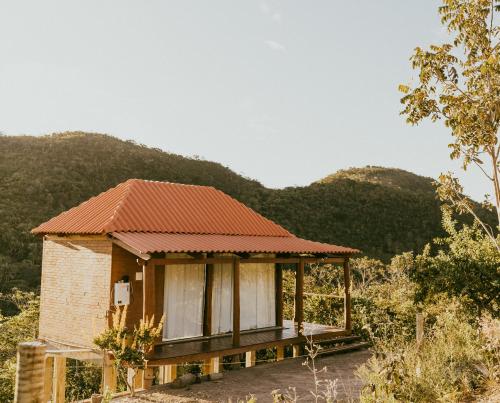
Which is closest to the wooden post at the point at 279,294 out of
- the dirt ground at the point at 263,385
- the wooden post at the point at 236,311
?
the dirt ground at the point at 263,385

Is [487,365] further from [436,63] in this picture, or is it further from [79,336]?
[79,336]

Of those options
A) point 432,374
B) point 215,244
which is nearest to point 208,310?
point 215,244

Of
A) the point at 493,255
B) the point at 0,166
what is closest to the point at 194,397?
the point at 493,255

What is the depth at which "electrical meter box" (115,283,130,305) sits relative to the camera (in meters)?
12.1

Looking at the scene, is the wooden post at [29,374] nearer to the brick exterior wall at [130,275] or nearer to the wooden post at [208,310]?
the brick exterior wall at [130,275]

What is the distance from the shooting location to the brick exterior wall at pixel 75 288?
12.5 meters

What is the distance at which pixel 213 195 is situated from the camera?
17281 millimetres

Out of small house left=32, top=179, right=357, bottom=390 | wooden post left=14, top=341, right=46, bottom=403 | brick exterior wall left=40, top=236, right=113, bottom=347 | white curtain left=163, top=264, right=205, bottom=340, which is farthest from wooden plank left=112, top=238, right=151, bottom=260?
wooden post left=14, top=341, right=46, bottom=403

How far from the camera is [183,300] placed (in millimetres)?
13281

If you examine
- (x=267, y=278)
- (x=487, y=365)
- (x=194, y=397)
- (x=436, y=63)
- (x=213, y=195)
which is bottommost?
(x=194, y=397)

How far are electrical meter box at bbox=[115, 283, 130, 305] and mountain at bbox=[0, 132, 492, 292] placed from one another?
1803 cm

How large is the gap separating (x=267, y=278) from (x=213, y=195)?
365cm

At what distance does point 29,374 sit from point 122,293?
29.7 feet

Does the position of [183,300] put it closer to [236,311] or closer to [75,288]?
[236,311]
